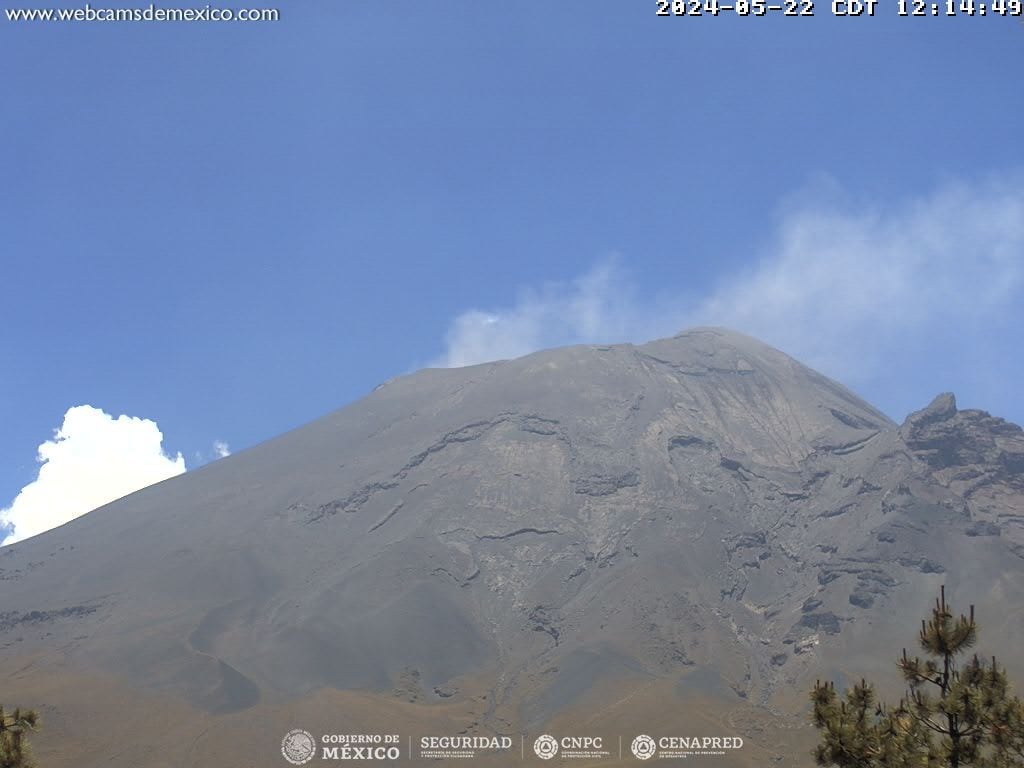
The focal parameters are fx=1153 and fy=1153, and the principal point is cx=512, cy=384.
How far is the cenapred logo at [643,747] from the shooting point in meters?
131

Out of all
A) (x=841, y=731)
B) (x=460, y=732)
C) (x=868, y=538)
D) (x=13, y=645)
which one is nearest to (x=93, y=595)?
(x=13, y=645)

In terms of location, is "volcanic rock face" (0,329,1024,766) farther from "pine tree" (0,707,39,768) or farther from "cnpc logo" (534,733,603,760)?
"pine tree" (0,707,39,768)

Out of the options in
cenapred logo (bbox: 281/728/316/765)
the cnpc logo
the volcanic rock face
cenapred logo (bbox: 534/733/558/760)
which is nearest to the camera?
cenapred logo (bbox: 281/728/316/765)

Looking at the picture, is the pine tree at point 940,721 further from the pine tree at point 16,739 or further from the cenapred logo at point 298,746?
the cenapred logo at point 298,746

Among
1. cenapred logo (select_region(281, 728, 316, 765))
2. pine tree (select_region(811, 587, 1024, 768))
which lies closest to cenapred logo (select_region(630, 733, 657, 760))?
cenapred logo (select_region(281, 728, 316, 765))

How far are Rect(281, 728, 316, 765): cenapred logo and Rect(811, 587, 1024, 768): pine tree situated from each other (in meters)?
124

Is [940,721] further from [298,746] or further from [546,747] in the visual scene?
[298,746]

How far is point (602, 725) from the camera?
141125mm

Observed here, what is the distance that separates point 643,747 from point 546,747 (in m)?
12.2

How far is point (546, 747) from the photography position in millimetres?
138250

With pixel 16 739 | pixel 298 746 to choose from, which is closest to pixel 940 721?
pixel 16 739

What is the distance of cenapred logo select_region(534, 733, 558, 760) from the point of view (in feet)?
448

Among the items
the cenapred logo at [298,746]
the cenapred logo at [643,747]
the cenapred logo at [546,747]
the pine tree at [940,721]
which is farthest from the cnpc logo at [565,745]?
the pine tree at [940,721]

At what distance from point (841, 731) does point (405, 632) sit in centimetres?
15856
